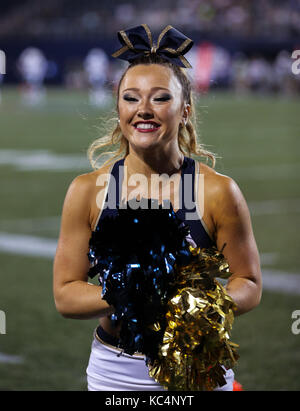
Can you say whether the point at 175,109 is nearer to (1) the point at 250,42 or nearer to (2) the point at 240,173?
(2) the point at 240,173

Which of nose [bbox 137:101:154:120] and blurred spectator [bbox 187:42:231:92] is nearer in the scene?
nose [bbox 137:101:154:120]

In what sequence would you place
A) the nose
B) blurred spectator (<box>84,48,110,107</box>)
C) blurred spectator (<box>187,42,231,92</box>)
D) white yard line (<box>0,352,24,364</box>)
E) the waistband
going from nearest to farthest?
the nose, the waistband, white yard line (<box>0,352,24,364</box>), blurred spectator (<box>187,42,231,92</box>), blurred spectator (<box>84,48,110,107</box>)

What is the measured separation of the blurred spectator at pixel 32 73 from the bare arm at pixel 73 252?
2721cm

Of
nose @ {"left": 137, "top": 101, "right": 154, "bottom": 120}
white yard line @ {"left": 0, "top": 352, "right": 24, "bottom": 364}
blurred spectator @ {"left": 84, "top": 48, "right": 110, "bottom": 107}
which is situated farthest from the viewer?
blurred spectator @ {"left": 84, "top": 48, "right": 110, "bottom": 107}

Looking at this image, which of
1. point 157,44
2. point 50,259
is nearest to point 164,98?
point 157,44

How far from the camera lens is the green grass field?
4.13 metres

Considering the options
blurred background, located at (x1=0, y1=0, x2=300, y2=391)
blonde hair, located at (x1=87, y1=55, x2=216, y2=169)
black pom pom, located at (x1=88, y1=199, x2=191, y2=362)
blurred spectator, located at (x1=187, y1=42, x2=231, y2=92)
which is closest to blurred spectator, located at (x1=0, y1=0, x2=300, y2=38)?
blurred background, located at (x1=0, y1=0, x2=300, y2=391)

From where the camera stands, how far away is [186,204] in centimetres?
215

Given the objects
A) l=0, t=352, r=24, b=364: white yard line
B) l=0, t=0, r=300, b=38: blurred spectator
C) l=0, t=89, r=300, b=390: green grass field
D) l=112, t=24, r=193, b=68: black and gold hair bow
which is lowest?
l=0, t=352, r=24, b=364: white yard line

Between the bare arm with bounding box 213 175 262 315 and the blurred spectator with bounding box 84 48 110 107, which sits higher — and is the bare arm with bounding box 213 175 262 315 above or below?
below

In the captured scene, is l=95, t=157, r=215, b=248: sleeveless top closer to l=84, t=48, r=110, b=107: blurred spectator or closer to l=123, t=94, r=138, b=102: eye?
l=123, t=94, r=138, b=102: eye

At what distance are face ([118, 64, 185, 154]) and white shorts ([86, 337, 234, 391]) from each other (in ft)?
1.78

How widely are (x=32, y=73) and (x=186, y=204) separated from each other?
3342 cm

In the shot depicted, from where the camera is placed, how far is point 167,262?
1853 millimetres
